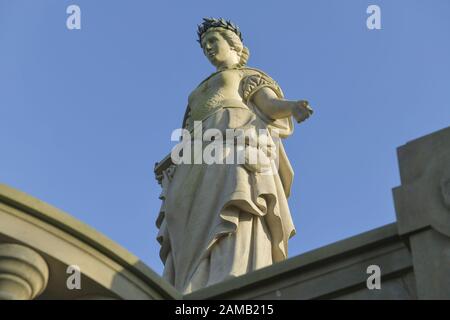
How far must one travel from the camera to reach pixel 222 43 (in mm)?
14516

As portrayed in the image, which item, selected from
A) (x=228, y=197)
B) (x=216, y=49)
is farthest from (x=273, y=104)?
(x=228, y=197)

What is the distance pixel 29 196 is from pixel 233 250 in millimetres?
3849

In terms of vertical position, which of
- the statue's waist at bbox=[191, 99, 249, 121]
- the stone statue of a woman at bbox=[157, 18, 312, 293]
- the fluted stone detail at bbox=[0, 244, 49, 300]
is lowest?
the fluted stone detail at bbox=[0, 244, 49, 300]

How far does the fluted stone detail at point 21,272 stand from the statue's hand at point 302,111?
5122mm

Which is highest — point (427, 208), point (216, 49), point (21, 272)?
point (216, 49)

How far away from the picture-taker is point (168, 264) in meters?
12.3

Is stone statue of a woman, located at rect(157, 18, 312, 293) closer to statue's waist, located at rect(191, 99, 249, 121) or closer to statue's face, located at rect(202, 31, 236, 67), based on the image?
statue's waist, located at rect(191, 99, 249, 121)

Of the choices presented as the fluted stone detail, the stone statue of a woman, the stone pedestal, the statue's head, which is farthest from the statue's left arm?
the fluted stone detail

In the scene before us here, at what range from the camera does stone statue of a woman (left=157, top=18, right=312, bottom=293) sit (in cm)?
1130

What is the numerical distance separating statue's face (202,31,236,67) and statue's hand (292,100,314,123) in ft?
7.47

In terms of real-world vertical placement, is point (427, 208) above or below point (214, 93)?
below

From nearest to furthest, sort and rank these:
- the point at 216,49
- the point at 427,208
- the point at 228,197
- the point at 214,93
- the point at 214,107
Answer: the point at 427,208
the point at 228,197
the point at 214,107
the point at 214,93
the point at 216,49

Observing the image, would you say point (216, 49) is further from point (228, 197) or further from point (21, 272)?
point (21, 272)

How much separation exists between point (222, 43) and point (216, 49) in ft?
0.44
